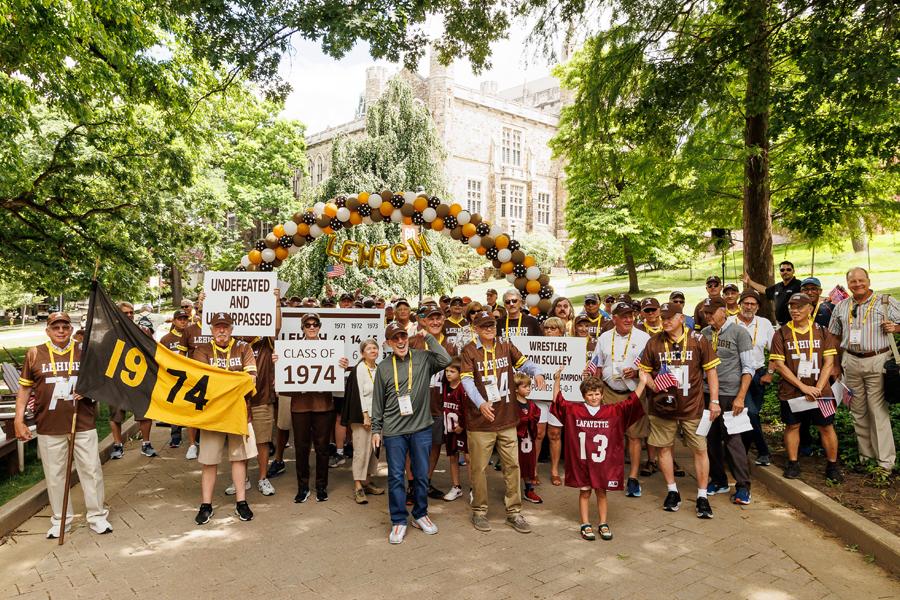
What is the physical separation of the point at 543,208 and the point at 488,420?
179 ft

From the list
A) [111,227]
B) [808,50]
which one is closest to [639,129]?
[808,50]

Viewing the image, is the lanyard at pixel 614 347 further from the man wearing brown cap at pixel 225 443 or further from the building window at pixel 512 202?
the building window at pixel 512 202

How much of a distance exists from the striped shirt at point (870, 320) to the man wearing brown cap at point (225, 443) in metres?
6.87

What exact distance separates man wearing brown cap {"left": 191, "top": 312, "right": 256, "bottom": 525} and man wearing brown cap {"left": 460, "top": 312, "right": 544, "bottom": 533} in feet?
7.92

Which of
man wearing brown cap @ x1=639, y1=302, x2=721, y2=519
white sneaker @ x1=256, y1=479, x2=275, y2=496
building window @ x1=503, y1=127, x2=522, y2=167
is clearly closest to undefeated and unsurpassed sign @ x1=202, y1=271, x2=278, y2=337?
white sneaker @ x1=256, y1=479, x2=275, y2=496

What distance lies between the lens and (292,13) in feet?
29.0

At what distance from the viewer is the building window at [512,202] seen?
182 ft

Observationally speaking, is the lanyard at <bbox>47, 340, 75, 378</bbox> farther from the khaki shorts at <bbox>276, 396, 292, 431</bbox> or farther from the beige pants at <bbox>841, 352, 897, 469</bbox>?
the beige pants at <bbox>841, 352, 897, 469</bbox>

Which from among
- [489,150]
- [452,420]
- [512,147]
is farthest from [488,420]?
[512,147]

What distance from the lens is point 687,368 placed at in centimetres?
649

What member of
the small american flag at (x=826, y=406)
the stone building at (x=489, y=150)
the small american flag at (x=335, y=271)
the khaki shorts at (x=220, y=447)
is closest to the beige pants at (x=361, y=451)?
the khaki shorts at (x=220, y=447)

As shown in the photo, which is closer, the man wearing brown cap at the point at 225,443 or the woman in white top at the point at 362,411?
the man wearing brown cap at the point at 225,443

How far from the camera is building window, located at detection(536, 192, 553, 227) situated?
58781 mm

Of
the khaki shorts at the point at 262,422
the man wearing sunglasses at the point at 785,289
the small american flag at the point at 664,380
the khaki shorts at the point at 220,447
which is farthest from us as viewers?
the man wearing sunglasses at the point at 785,289
